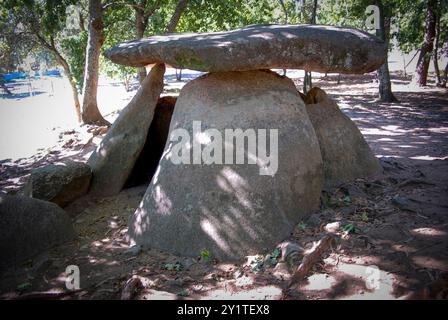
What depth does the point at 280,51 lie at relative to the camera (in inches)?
138

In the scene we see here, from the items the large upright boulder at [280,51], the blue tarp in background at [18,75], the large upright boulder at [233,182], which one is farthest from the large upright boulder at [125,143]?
the blue tarp in background at [18,75]

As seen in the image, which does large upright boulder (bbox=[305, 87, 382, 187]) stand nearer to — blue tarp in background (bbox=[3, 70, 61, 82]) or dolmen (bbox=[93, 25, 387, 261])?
dolmen (bbox=[93, 25, 387, 261])

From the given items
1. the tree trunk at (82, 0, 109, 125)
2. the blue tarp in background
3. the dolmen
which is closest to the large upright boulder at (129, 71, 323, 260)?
the dolmen

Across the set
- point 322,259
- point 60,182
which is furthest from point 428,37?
point 60,182

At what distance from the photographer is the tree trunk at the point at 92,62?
8.77 meters

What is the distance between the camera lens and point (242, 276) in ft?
9.84

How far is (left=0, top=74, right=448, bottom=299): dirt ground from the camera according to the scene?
2.62 m

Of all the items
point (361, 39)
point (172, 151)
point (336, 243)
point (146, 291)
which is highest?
point (361, 39)

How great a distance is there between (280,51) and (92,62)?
704 centimetres

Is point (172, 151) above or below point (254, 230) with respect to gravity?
above

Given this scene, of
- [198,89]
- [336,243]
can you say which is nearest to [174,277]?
[336,243]

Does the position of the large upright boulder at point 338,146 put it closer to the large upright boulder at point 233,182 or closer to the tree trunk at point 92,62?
the large upright boulder at point 233,182
